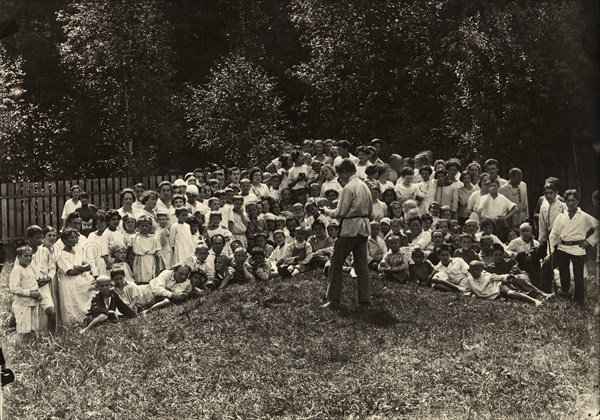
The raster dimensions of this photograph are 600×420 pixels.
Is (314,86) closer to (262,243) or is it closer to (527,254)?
(262,243)

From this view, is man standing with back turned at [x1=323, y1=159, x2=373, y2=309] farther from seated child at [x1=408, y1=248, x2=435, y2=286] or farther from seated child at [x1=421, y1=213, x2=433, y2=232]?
seated child at [x1=421, y1=213, x2=433, y2=232]

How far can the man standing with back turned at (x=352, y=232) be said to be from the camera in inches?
444

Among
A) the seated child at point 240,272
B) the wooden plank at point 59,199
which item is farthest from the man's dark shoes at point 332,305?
the wooden plank at point 59,199

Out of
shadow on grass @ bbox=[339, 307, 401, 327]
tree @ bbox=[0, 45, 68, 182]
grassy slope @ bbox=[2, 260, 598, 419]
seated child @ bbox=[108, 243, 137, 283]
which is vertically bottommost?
grassy slope @ bbox=[2, 260, 598, 419]

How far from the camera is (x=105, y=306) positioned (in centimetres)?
1228

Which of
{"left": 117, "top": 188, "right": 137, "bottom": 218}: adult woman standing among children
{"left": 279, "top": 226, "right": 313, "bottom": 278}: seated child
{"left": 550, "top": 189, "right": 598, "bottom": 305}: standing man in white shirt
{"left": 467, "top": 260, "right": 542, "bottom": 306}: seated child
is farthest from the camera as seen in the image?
{"left": 117, "top": 188, "right": 137, "bottom": 218}: adult woman standing among children

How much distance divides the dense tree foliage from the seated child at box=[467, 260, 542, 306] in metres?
7.81

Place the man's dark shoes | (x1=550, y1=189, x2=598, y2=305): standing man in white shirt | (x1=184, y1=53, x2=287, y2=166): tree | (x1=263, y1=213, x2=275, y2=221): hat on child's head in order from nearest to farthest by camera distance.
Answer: the man's dark shoes
(x1=550, y1=189, x2=598, y2=305): standing man in white shirt
(x1=263, y1=213, x2=275, y2=221): hat on child's head
(x1=184, y1=53, x2=287, y2=166): tree

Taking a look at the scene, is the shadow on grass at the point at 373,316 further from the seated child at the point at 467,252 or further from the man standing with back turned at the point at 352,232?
the seated child at the point at 467,252

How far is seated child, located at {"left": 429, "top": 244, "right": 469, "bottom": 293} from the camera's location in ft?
42.3

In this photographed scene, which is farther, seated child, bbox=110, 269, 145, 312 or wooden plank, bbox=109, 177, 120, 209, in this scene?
wooden plank, bbox=109, 177, 120, 209

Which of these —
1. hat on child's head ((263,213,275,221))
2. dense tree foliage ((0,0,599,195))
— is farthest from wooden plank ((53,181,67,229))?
hat on child's head ((263,213,275,221))

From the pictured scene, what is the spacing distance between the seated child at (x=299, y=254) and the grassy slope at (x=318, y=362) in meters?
0.95

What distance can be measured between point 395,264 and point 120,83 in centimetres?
1402
